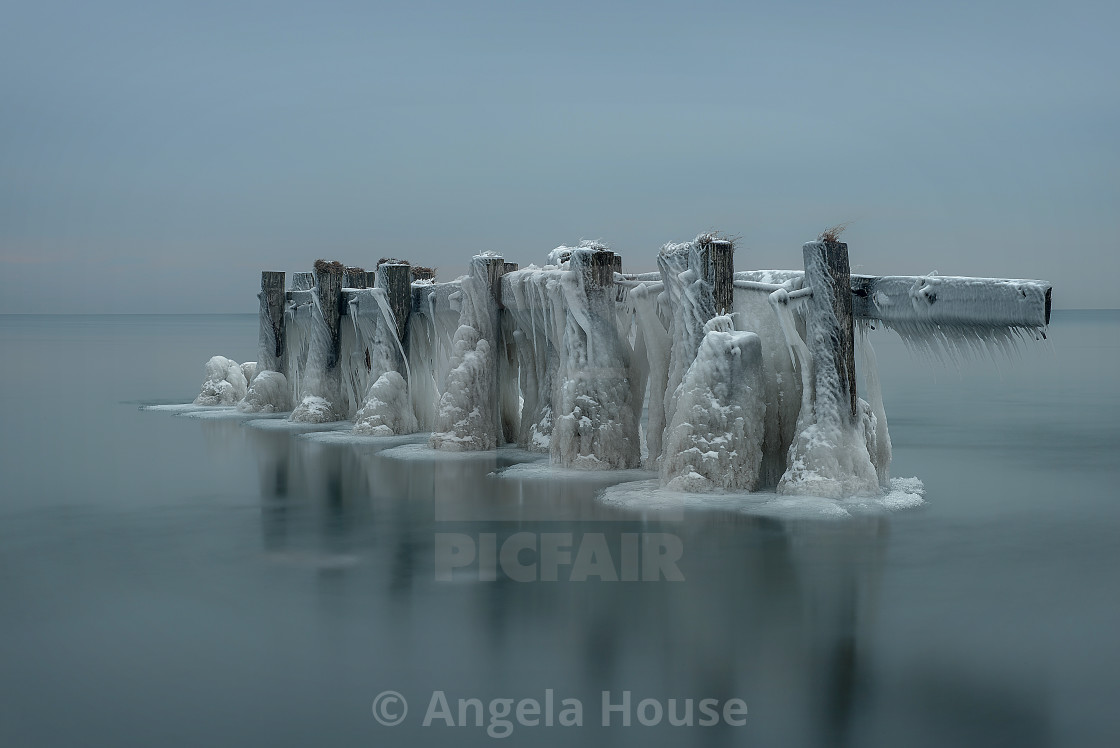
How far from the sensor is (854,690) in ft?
19.7

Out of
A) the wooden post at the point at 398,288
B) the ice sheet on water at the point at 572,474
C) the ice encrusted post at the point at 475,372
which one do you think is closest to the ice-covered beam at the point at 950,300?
the ice sheet on water at the point at 572,474

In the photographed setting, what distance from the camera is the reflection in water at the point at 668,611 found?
5781 millimetres

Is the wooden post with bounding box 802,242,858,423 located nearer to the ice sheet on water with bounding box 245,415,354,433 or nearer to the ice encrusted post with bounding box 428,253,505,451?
→ the ice encrusted post with bounding box 428,253,505,451

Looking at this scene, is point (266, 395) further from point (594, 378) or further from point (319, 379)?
point (594, 378)

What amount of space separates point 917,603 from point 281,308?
1630 centimetres

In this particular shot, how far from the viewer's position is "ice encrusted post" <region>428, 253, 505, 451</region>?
50.2ft

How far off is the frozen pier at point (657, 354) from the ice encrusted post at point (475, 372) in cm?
2

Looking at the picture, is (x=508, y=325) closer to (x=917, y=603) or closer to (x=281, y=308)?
(x=281, y=308)

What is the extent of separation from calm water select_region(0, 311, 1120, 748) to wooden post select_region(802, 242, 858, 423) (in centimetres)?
135

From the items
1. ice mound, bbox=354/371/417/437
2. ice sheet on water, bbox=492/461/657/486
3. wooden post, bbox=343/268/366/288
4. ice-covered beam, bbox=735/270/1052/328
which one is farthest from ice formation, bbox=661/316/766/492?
wooden post, bbox=343/268/366/288

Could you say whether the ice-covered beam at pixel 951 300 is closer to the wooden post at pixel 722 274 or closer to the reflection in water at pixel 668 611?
the wooden post at pixel 722 274

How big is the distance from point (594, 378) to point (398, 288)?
584 cm

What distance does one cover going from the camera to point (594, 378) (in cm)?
1291

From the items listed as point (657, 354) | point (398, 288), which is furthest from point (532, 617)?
point (398, 288)
